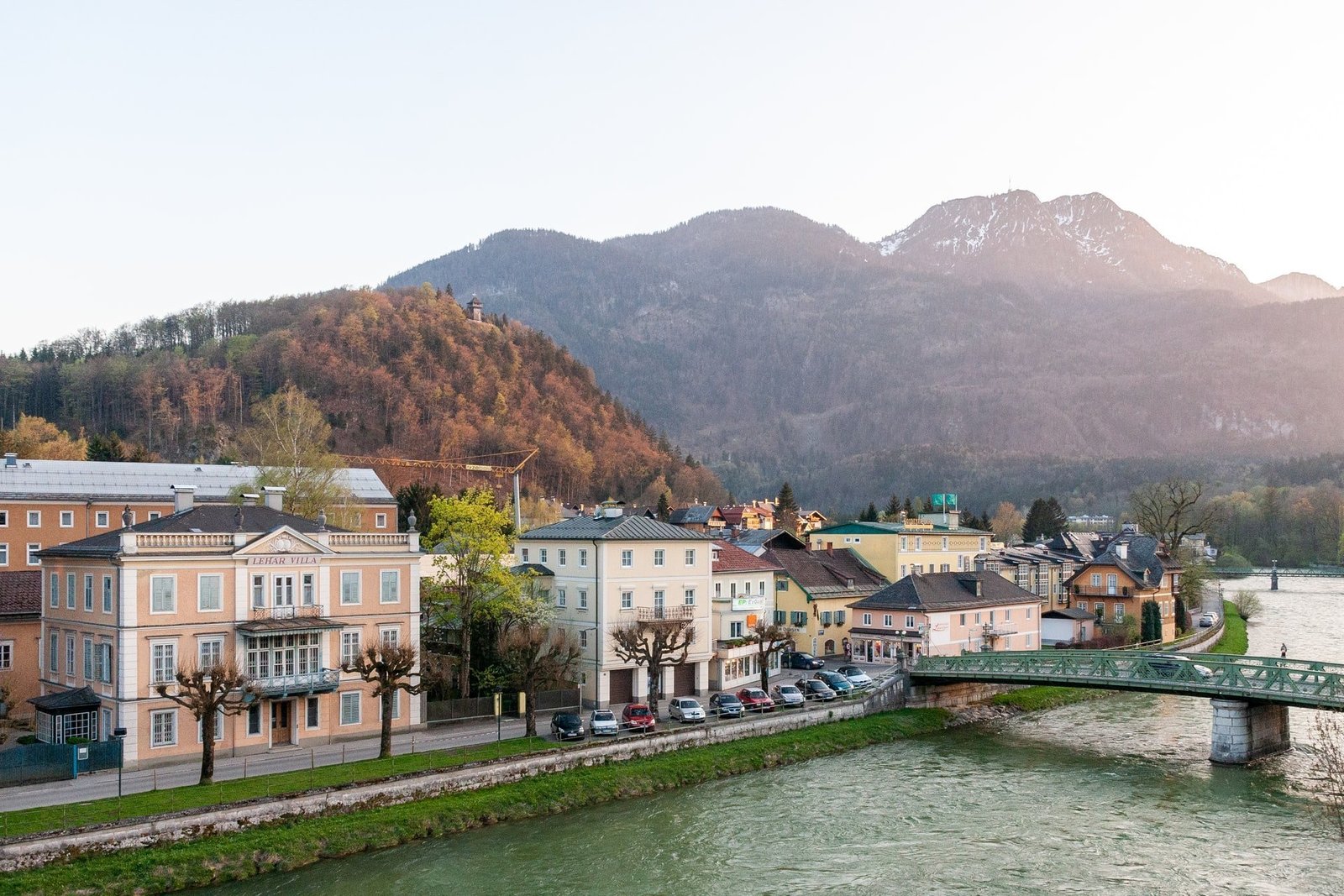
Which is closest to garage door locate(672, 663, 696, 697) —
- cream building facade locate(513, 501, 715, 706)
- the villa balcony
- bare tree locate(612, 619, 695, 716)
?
cream building facade locate(513, 501, 715, 706)

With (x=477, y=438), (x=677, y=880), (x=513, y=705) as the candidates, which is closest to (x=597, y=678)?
(x=513, y=705)

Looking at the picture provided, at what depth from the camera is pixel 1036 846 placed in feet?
114

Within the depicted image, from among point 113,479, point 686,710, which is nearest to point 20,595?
point 686,710

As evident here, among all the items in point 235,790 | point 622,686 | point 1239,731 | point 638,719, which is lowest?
point 1239,731

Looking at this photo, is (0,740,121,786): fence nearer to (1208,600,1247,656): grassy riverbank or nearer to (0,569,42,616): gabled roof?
(0,569,42,616): gabled roof

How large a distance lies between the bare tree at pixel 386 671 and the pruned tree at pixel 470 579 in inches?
307

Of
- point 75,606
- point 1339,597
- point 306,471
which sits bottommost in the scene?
point 1339,597

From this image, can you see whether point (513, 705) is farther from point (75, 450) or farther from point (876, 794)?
point (75, 450)

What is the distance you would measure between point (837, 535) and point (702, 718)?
3727 centimetres

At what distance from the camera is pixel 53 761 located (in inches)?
1404

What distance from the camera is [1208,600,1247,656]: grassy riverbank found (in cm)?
8025

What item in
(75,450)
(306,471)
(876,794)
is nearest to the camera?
(876,794)

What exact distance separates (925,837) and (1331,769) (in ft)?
39.8

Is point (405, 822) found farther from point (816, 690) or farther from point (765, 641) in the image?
point (765, 641)
